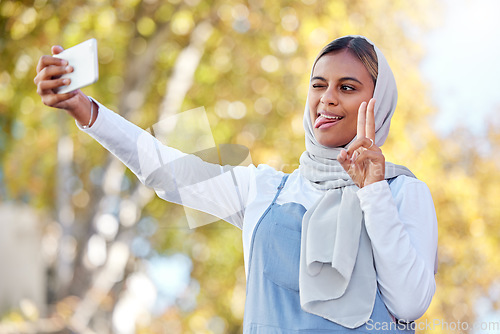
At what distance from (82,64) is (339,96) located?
0.60 m

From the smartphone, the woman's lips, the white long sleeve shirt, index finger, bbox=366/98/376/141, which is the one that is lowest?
the white long sleeve shirt

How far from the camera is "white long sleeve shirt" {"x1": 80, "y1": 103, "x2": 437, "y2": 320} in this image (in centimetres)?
127

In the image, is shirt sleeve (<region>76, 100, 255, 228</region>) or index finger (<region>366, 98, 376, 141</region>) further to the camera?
shirt sleeve (<region>76, 100, 255, 228</region>)

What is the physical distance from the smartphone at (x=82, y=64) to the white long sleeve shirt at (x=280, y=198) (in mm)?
139

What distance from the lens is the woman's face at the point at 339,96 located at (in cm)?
149

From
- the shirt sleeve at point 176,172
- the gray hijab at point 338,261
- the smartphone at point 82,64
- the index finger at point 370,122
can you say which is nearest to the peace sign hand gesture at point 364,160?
the index finger at point 370,122

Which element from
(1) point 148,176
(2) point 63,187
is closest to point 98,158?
(2) point 63,187

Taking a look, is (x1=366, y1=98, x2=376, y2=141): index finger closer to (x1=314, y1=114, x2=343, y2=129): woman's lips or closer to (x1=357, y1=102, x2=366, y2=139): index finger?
(x1=357, y1=102, x2=366, y2=139): index finger

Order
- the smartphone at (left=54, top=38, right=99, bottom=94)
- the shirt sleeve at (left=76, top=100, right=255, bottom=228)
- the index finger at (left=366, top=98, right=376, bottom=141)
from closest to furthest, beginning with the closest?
the smartphone at (left=54, top=38, right=99, bottom=94)
the index finger at (left=366, top=98, right=376, bottom=141)
the shirt sleeve at (left=76, top=100, right=255, bottom=228)

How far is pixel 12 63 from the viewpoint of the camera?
19.4ft

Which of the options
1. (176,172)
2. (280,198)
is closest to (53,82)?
(176,172)

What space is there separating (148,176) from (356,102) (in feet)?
1.75

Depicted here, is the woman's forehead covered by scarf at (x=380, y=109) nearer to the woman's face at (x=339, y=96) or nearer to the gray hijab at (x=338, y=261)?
the woman's face at (x=339, y=96)

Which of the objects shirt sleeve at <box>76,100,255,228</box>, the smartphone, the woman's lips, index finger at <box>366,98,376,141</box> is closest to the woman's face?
the woman's lips
